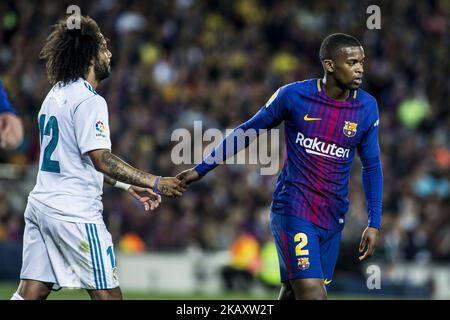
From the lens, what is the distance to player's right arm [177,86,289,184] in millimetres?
7680

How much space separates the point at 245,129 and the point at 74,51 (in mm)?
1481

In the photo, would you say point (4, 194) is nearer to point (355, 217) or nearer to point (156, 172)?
point (156, 172)

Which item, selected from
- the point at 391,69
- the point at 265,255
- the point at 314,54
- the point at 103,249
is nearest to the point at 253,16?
the point at 314,54

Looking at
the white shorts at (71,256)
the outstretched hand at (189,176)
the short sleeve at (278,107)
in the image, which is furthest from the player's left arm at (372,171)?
the white shorts at (71,256)

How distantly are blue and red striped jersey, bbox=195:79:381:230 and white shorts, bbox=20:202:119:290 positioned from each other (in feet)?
4.34

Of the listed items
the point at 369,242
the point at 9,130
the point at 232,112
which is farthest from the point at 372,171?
the point at 232,112

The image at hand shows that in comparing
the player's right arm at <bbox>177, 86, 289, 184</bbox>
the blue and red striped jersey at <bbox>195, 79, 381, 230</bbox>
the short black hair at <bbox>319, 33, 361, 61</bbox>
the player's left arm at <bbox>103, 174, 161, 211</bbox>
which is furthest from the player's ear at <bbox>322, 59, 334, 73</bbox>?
the player's left arm at <bbox>103, 174, 161, 211</bbox>

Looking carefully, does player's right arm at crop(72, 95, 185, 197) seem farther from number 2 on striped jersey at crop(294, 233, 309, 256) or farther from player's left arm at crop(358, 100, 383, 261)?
player's left arm at crop(358, 100, 383, 261)

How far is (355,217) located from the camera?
674 inches

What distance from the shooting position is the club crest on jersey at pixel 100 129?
6711 millimetres

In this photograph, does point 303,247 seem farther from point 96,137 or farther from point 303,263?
point 96,137

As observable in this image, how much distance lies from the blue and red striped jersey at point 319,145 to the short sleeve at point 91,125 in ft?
4.05

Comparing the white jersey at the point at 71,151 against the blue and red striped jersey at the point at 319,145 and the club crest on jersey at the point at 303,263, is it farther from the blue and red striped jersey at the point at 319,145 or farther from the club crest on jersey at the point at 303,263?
the club crest on jersey at the point at 303,263

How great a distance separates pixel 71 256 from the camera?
6.76 metres
